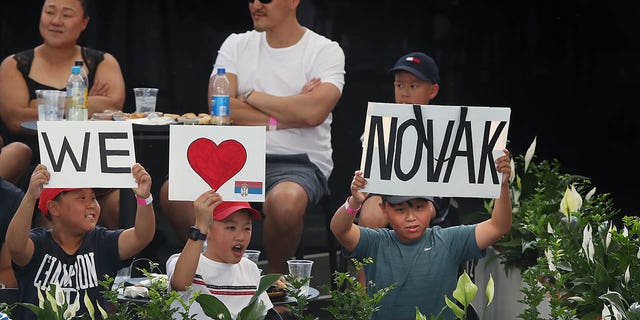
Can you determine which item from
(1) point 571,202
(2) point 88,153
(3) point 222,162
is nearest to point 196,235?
(3) point 222,162

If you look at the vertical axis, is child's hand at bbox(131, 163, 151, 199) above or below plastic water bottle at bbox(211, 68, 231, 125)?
below

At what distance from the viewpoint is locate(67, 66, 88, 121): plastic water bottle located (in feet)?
24.7

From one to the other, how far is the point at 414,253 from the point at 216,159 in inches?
46.4

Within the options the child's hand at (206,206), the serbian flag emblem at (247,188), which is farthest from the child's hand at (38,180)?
the serbian flag emblem at (247,188)

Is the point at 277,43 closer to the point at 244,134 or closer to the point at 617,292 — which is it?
the point at 244,134

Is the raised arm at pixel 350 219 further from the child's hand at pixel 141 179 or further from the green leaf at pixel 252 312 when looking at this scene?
the green leaf at pixel 252 312

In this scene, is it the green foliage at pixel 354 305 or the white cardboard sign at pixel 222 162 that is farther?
the white cardboard sign at pixel 222 162

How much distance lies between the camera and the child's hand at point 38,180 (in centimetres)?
542

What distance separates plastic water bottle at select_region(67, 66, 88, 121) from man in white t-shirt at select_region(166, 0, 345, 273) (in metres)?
0.76

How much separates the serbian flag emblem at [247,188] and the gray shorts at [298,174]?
2.19 m

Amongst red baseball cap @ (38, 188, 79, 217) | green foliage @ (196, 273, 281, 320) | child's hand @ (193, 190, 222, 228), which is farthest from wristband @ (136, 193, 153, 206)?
green foliage @ (196, 273, 281, 320)

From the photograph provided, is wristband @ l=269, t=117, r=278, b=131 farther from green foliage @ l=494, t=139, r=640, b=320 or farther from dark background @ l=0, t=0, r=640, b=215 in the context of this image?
dark background @ l=0, t=0, r=640, b=215

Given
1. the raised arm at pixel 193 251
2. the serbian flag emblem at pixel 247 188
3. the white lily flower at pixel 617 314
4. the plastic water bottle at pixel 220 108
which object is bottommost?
the white lily flower at pixel 617 314

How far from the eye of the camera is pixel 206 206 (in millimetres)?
5363
